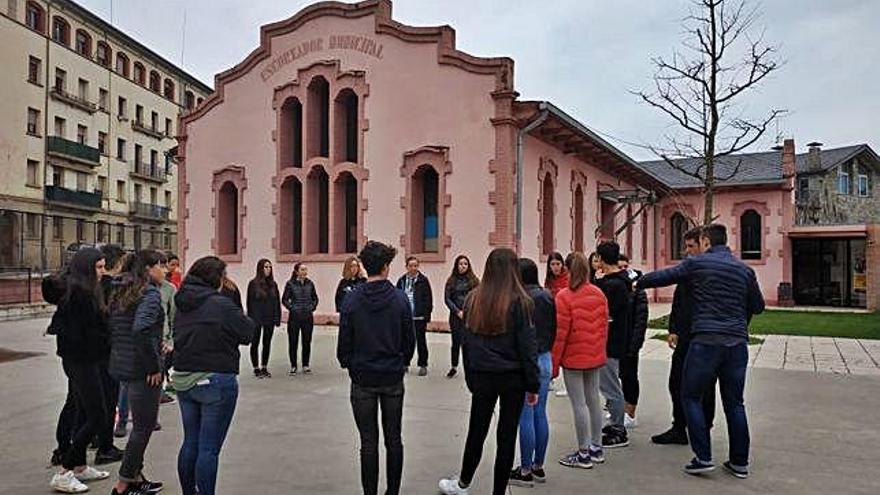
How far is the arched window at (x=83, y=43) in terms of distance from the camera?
45125 mm

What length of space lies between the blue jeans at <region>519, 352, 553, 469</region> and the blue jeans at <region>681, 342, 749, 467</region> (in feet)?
3.88

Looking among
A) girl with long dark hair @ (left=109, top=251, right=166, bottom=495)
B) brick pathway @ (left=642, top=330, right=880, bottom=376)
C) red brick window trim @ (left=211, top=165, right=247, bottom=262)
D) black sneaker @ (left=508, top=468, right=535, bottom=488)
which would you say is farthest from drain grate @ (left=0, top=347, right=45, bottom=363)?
brick pathway @ (left=642, top=330, right=880, bottom=376)

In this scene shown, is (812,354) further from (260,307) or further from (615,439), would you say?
(260,307)

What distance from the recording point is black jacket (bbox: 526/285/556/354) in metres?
5.07

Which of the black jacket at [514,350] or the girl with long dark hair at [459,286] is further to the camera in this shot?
the girl with long dark hair at [459,286]

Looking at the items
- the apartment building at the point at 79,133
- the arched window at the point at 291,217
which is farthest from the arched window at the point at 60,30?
the arched window at the point at 291,217

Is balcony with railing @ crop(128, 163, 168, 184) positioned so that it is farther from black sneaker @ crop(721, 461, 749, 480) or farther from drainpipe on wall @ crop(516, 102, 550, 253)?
black sneaker @ crop(721, 461, 749, 480)

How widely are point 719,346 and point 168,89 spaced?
57.4 m

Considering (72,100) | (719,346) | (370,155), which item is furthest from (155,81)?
Answer: (719,346)

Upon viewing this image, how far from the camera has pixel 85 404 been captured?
5004mm

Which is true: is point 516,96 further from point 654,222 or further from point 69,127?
point 69,127

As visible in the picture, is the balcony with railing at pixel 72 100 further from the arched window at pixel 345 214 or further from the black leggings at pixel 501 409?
the black leggings at pixel 501 409

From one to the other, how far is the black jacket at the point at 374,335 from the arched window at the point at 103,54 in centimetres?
4937

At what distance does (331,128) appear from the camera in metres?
18.0
